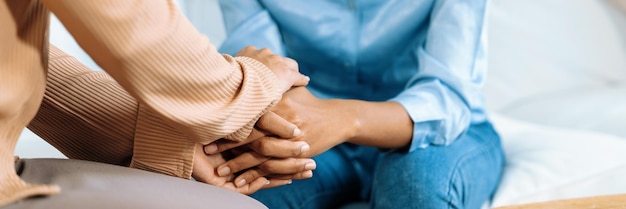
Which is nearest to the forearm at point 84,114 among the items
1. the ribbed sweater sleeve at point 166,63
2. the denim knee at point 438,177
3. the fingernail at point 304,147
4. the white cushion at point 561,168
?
the ribbed sweater sleeve at point 166,63

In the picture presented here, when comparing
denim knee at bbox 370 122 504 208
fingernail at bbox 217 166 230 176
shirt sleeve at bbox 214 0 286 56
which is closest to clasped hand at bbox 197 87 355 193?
fingernail at bbox 217 166 230 176

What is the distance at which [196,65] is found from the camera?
87 centimetres

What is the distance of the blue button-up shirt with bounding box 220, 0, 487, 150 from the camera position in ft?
4.14

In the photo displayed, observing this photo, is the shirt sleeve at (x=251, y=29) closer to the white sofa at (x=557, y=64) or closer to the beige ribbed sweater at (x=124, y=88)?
the beige ribbed sweater at (x=124, y=88)

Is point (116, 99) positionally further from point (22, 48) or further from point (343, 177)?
point (343, 177)

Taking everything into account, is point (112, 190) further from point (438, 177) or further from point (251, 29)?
point (251, 29)

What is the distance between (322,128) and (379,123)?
0.30ft

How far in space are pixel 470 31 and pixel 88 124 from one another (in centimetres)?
58

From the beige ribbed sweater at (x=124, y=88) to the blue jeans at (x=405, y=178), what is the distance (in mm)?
251

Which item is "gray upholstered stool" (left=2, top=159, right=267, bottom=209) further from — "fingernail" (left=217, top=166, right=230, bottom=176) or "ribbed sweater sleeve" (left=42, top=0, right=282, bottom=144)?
"fingernail" (left=217, top=166, right=230, bottom=176)

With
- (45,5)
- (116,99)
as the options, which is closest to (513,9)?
(116,99)

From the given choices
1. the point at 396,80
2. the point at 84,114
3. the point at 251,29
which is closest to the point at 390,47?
the point at 396,80

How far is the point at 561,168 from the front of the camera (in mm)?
1404

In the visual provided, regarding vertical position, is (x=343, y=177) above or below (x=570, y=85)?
above
